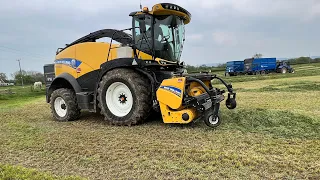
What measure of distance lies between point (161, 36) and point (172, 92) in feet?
5.45

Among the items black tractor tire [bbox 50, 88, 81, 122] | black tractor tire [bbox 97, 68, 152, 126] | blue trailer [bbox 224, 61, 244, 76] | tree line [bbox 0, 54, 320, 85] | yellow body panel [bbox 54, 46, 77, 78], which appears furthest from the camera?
tree line [bbox 0, 54, 320, 85]

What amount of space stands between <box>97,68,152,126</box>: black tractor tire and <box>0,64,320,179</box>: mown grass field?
0.23 m

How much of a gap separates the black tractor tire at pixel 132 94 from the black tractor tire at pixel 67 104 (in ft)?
4.09

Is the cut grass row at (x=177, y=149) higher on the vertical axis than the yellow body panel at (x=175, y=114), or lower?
lower

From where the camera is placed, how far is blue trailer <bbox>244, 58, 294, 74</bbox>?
3484 centimetres

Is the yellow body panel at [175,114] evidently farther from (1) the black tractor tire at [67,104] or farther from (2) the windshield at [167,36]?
(1) the black tractor tire at [67,104]

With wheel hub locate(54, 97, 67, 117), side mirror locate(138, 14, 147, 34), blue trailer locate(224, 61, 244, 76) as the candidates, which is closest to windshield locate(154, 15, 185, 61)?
side mirror locate(138, 14, 147, 34)

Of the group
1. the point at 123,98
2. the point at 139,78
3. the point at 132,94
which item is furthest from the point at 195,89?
the point at 123,98

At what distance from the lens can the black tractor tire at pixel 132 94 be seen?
20.1 feet

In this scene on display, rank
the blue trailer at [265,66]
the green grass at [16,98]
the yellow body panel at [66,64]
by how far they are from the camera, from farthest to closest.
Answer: the blue trailer at [265,66]
the green grass at [16,98]
the yellow body panel at [66,64]

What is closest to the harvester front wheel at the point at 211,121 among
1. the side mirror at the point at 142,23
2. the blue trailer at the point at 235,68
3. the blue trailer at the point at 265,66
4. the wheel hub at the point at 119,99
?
the wheel hub at the point at 119,99

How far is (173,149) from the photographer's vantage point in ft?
14.6

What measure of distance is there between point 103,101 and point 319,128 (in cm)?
444

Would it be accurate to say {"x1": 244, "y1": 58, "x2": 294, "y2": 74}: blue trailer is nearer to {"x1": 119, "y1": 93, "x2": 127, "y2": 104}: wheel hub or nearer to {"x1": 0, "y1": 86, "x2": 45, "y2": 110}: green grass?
{"x1": 0, "y1": 86, "x2": 45, "y2": 110}: green grass
